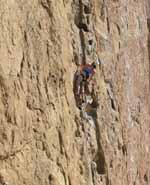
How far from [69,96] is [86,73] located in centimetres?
61

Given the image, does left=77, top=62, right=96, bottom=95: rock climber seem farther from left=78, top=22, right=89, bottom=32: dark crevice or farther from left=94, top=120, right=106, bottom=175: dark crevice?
left=94, top=120, right=106, bottom=175: dark crevice

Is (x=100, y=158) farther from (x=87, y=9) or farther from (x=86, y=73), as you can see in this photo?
(x=87, y=9)

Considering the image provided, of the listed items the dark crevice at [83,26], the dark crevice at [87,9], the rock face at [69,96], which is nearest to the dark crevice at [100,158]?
the rock face at [69,96]

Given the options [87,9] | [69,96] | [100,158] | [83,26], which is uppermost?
[87,9]

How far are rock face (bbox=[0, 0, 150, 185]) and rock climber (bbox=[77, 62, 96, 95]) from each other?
0.11 m

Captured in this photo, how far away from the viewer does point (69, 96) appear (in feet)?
24.8

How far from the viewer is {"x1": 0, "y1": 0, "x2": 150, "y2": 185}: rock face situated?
248 inches

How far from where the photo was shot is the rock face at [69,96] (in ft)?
20.7

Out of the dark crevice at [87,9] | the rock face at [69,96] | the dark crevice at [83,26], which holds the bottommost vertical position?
the rock face at [69,96]

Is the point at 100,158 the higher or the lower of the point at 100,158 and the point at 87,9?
the lower

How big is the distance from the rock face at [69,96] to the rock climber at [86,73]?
11 cm

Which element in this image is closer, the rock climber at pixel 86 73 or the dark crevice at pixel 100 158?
the rock climber at pixel 86 73

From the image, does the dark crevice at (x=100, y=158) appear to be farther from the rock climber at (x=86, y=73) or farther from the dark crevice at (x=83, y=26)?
the dark crevice at (x=83, y=26)

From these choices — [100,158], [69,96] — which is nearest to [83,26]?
[69,96]
